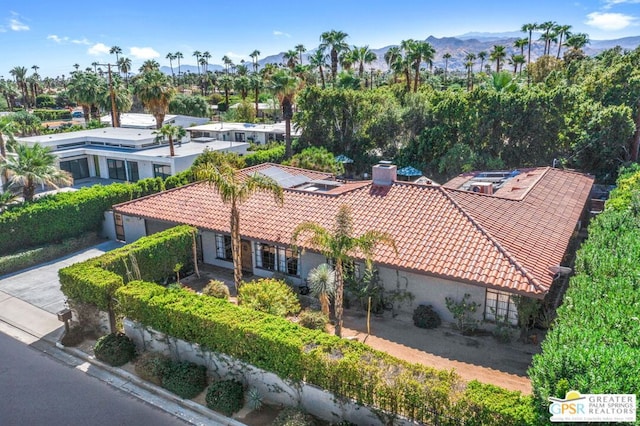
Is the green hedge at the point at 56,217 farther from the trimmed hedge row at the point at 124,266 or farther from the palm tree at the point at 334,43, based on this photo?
the palm tree at the point at 334,43

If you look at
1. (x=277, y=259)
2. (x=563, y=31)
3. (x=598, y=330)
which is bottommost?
(x=277, y=259)

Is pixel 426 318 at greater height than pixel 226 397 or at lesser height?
greater

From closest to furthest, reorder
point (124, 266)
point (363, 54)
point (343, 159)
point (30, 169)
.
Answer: point (124, 266)
point (30, 169)
point (343, 159)
point (363, 54)

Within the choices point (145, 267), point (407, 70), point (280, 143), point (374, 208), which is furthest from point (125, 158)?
point (407, 70)

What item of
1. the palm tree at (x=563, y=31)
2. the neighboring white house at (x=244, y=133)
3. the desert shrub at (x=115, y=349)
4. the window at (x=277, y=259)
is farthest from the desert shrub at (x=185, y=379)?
the palm tree at (x=563, y=31)

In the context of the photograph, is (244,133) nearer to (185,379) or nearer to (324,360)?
(185,379)

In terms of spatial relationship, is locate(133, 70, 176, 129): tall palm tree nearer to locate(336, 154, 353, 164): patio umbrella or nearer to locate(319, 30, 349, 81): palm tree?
locate(336, 154, 353, 164): patio umbrella

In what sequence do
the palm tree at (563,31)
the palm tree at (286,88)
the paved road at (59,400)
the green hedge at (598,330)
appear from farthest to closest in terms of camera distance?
1. the palm tree at (563,31)
2. the palm tree at (286,88)
3. the paved road at (59,400)
4. the green hedge at (598,330)

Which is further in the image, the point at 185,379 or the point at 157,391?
the point at 157,391

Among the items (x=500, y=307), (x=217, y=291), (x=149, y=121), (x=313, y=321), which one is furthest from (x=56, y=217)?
(x=149, y=121)
